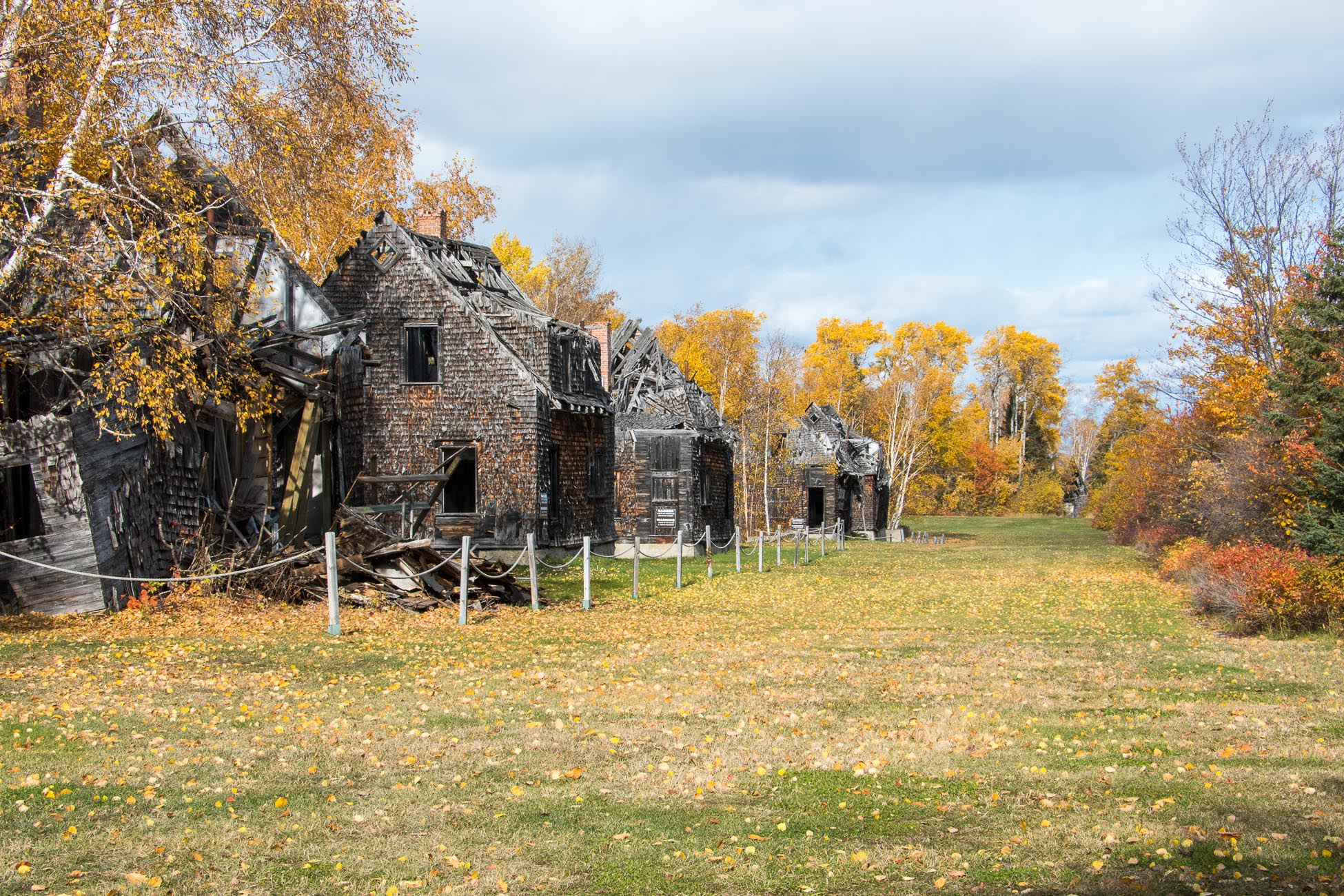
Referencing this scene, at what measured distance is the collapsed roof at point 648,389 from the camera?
3772cm

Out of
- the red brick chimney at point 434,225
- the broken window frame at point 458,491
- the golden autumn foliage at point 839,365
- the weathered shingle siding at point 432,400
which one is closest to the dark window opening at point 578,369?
the weathered shingle siding at point 432,400

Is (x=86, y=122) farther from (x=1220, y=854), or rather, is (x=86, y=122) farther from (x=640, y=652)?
(x=1220, y=854)

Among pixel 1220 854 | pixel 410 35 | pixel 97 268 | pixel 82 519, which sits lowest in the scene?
pixel 1220 854

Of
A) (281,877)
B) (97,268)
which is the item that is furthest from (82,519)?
→ (281,877)

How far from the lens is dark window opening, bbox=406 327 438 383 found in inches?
1109

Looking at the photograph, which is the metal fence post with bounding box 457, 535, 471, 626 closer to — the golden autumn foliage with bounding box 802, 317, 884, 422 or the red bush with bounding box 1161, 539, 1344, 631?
the red bush with bounding box 1161, 539, 1344, 631

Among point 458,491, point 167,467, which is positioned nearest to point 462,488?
point 458,491

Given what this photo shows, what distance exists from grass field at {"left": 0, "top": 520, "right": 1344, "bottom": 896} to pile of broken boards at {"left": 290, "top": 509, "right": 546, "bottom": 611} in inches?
39.0

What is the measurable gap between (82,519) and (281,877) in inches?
450

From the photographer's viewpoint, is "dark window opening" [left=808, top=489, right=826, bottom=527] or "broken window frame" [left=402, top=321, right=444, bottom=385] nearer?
"broken window frame" [left=402, top=321, right=444, bottom=385]

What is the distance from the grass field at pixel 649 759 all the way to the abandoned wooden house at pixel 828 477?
36334 mm

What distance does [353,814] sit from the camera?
290 inches

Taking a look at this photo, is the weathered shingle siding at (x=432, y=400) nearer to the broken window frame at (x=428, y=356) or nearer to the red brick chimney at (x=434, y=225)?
the broken window frame at (x=428, y=356)

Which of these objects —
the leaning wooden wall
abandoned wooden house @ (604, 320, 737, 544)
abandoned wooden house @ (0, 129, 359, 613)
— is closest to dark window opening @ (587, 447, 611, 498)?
abandoned wooden house @ (604, 320, 737, 544)
